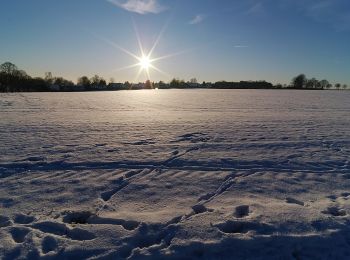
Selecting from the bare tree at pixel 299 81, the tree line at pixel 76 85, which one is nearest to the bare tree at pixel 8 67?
the tree line at pixel 76 85

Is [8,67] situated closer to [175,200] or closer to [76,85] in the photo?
[76,85]

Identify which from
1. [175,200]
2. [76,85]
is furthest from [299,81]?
[175,200]

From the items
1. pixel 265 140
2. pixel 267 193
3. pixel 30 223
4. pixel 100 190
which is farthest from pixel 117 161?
pixel 265 140

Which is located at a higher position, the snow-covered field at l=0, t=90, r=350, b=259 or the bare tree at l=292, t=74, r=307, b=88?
→ the bare tree at l=292, t=74, r=307, b=88

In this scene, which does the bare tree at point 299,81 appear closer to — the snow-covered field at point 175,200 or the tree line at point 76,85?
the tree line at point 76,85

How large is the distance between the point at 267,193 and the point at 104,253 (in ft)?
10.2

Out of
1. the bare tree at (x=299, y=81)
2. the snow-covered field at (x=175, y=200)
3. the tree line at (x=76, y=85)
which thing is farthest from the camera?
the bare tree at (x=299, y=81)

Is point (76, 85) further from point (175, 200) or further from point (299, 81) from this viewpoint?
point (175, 200)

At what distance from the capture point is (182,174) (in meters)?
6.48

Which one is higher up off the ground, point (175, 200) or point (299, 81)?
point (299, 81)

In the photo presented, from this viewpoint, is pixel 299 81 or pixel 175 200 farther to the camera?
pixel 299 81

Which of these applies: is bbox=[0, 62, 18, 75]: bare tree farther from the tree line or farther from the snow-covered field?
the snow-covered field

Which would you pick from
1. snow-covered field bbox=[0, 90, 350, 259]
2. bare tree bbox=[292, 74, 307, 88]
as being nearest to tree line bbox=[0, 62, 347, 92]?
bare tree bbox=[292, 74, 307, 88]

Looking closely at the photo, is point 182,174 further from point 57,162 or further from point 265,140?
point 265,140
